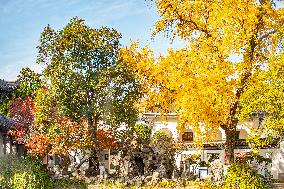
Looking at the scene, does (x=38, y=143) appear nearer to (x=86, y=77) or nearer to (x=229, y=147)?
(x=86, y=77)

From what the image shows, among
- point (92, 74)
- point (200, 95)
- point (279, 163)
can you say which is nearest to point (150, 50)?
point (200, 95)

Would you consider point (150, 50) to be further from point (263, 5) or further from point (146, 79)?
point (263, 5)

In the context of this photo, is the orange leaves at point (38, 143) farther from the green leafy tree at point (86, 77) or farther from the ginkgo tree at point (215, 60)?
the ginkgo tree at point (215, 60)

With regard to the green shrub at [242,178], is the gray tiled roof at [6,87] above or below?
above

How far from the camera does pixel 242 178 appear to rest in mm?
24422

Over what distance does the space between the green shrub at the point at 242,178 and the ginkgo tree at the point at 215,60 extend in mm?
2140

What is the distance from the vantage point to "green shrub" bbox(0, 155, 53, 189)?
27156 millimetres

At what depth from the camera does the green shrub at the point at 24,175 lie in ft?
89.1

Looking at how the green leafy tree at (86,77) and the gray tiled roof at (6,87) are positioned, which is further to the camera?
the gray tiled roof at (6,87)

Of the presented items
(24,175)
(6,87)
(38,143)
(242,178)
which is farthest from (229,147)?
(6,87)

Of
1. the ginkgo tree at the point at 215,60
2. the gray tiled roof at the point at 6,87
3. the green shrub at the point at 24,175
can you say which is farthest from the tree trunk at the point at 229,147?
the gray tiled roof at the point at 6,87

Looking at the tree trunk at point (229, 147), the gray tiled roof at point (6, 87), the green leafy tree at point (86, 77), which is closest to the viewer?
the tree trunk at point (229, 147)

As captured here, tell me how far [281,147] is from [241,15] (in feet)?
83.0

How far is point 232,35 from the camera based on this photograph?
2488cm
